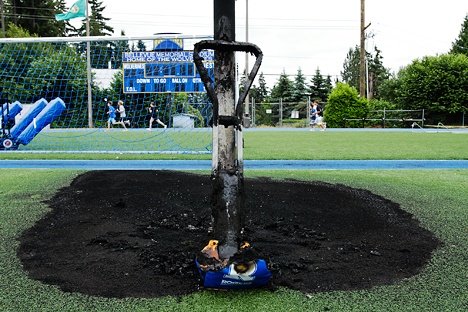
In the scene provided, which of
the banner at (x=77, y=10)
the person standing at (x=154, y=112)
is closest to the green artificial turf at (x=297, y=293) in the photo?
the person standing at (x=154, y=112)

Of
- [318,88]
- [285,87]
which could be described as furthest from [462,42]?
[285,87]

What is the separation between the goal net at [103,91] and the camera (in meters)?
12.2

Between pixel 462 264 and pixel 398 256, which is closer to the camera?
pixel 462 264

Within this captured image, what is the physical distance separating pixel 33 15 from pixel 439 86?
39.3 m

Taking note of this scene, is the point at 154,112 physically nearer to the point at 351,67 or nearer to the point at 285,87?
the point at 285,87

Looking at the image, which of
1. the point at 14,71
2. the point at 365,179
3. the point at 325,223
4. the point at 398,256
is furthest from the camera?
the point at 14,71

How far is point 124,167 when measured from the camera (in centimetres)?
902

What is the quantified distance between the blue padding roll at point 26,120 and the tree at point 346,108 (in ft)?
72.9

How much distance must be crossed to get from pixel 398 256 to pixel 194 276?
1686mm

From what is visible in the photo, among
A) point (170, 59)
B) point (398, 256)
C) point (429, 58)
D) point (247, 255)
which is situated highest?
point (429, 58)

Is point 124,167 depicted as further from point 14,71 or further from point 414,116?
point 414,116

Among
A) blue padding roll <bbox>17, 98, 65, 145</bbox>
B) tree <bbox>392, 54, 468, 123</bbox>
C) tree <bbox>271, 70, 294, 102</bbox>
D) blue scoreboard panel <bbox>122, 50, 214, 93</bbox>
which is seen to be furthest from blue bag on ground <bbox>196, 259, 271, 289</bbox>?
tree <bbox>271, 70, 294, 102</bbox>

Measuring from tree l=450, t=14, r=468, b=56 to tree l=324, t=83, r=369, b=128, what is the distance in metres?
27.2

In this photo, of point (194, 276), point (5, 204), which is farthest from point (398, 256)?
point (5, 204)
